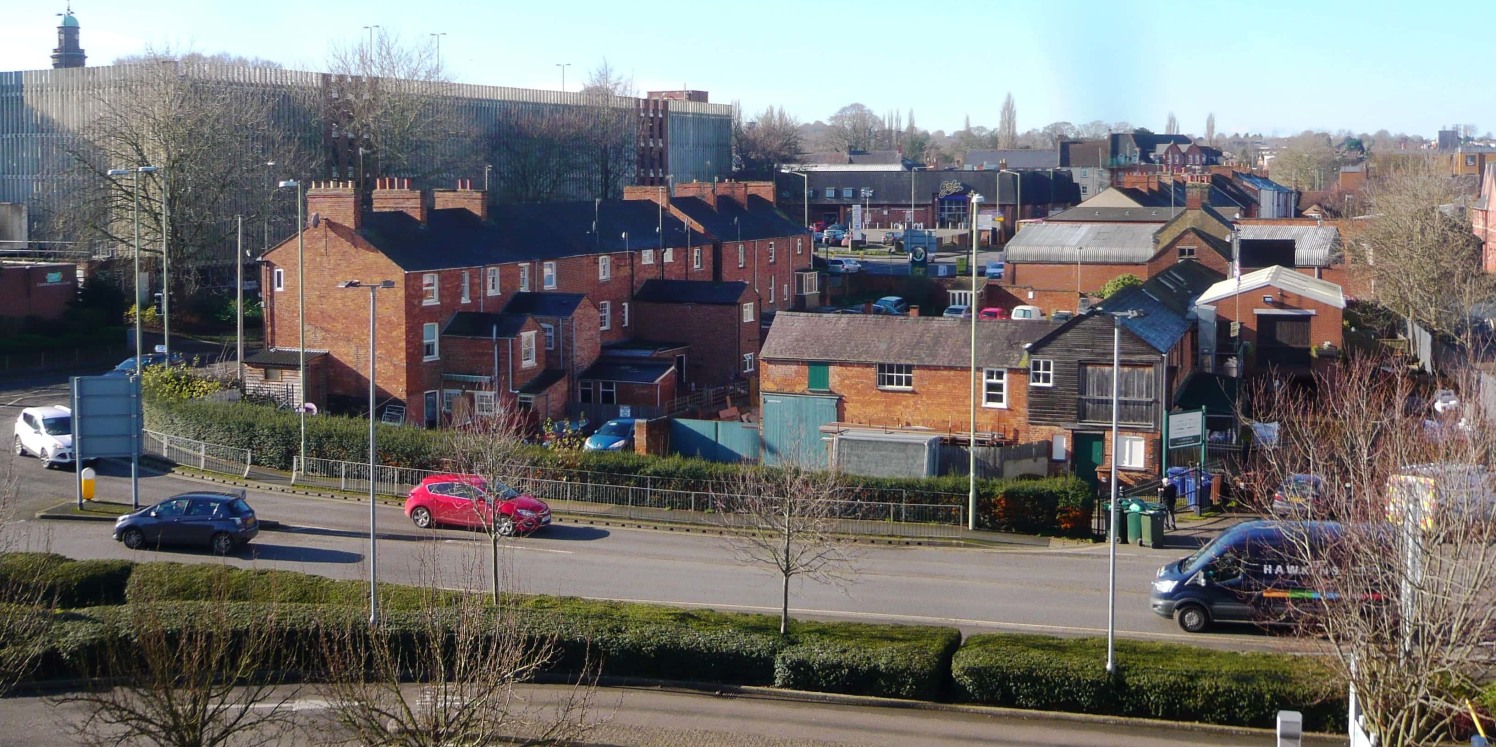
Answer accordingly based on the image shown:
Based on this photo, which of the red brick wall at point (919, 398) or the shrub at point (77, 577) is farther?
the red brick wall at point (919, 398)

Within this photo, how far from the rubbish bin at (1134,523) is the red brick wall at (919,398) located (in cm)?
616

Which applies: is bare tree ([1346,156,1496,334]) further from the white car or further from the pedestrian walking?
the white car

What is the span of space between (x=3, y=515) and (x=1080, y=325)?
23.6 meters

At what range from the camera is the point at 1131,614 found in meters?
22.2

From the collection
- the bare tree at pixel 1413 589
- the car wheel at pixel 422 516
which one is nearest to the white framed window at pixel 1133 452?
the car wheel at pixel 422 516

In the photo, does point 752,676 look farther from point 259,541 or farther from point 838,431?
point 838,431

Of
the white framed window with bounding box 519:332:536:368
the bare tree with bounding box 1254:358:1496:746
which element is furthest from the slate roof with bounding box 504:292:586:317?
the bare tree with bounding box 1254:358:1496:746

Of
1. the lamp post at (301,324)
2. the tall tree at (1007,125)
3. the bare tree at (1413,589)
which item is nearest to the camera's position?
the bare tree at (1413,589)

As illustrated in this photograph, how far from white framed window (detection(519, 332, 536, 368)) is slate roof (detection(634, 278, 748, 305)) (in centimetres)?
890

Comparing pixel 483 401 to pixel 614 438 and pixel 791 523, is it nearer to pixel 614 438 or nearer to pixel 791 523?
pixel 614 438

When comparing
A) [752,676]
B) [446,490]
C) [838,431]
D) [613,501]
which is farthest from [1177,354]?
[752,676]

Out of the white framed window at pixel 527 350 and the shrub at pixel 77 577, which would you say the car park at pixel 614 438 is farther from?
the shrub at pixel 77 577

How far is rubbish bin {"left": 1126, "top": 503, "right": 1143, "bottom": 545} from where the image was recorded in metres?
27.8

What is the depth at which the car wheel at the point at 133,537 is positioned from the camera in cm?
2623
